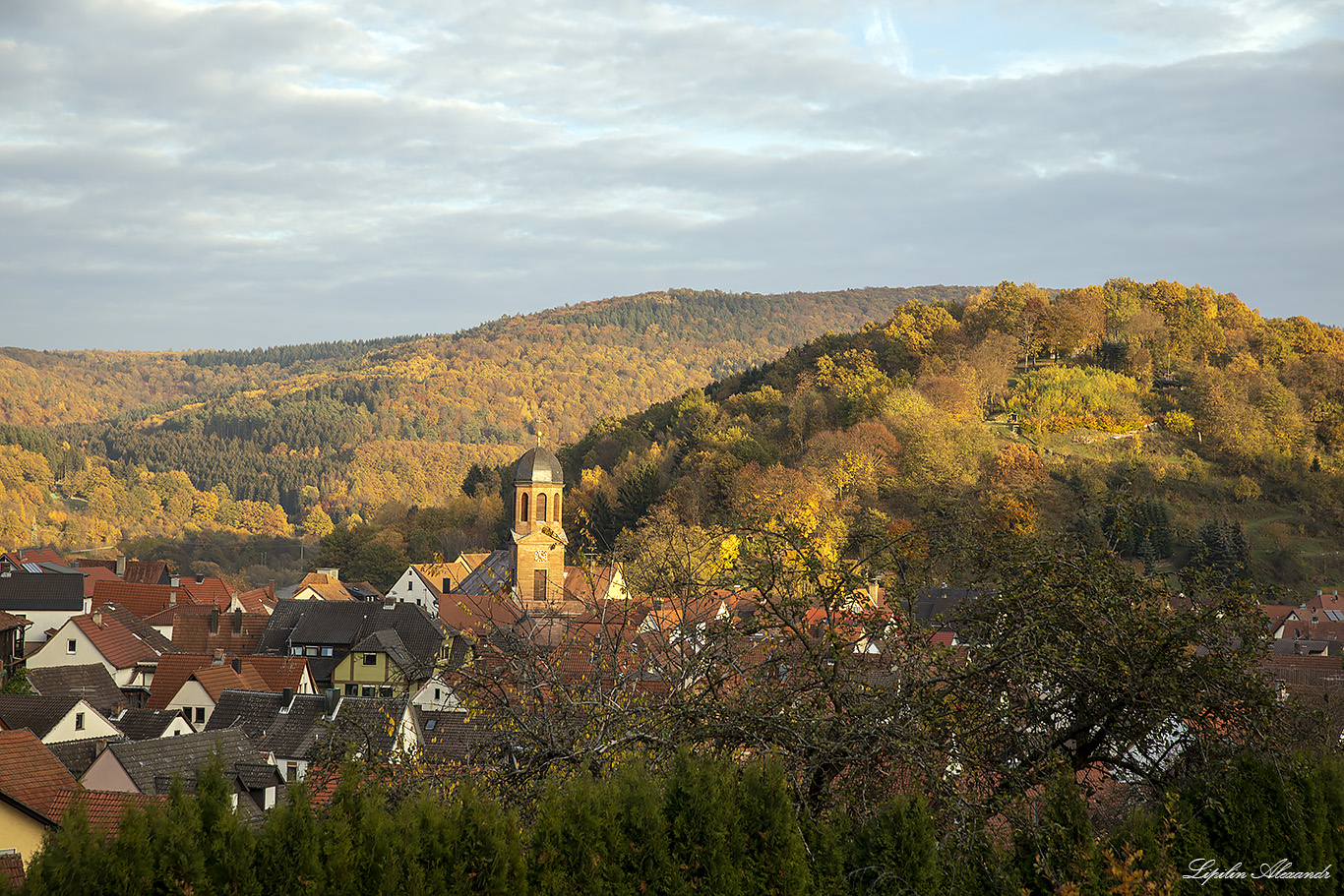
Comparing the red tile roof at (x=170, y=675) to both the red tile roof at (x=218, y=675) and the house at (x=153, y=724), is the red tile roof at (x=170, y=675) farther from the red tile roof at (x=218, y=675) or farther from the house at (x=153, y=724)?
the house at (x=153, y=724)

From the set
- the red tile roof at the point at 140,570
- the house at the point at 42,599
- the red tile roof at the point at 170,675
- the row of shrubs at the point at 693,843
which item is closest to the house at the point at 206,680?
the red tile roof at the point at 170,675

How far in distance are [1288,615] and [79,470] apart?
119737mm

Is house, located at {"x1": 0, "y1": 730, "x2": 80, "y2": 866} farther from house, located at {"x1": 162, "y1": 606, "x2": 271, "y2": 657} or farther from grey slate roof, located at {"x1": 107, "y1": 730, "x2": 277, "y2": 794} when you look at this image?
house, located at {"x1": 162, "y1": 606, "x2": 271, "y2": 657}

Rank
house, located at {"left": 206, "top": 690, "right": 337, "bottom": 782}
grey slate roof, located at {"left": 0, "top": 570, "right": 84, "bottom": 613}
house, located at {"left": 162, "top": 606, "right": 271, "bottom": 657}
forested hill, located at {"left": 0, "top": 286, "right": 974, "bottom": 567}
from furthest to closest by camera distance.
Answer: forested hill, located at {"left": 0, "top": 286, "right": 974, "bottom": 567}
grey slate roof, located at {"left": 0, "top": 570, "right": 84, "bottom": 613}
house, located at {"left": 162, "top": 606, "right": 271, "bottom": 657}
house, located at {"left": 206, "top": 690, "right": 337, "bottom": 782}

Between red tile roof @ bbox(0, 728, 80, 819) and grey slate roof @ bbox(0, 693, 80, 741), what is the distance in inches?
322

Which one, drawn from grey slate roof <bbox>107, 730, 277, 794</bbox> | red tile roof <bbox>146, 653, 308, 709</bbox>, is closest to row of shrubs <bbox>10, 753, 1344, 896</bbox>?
grey slate roof <bbox>107, 730, 277, 794</bbox>

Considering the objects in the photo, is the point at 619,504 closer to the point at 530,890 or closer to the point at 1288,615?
the point at 1288,615

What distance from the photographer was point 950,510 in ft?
26.2

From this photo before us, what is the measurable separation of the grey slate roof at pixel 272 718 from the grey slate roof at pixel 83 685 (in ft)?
14.4

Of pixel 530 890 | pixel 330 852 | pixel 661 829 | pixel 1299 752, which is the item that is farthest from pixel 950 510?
pixel 330 852

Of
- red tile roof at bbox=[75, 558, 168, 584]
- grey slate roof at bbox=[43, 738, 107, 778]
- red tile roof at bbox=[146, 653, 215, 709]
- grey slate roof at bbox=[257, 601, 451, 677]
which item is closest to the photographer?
grey slate roof at bbox=[43, 738, 107, 778]

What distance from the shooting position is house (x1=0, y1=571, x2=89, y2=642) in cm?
4281

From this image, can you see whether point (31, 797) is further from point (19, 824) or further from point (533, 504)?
point (533, 504)

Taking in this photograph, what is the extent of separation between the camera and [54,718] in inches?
922
